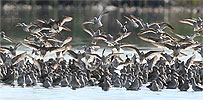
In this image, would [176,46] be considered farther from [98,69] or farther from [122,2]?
[122,2]

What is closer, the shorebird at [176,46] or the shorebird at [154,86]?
the shorebird at [154,86]

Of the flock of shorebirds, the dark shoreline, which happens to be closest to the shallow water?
the flock of shorebirds

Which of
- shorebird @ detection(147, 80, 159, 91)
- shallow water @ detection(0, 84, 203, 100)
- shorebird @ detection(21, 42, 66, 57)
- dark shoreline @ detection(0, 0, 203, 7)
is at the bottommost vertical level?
shallow water @ detection(0, 84, 203, 100)

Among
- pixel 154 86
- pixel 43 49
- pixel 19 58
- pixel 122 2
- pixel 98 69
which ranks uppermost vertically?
pixel 122 2

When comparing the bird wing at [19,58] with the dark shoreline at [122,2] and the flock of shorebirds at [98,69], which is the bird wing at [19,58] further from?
the dark shoreline at [122,2]

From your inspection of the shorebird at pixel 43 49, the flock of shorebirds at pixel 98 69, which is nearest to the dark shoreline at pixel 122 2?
the flock of shorebirds at pixel 98 69

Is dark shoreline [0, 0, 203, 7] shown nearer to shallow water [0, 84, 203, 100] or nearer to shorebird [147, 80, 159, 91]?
shallow water [0, 84, 203, 100]

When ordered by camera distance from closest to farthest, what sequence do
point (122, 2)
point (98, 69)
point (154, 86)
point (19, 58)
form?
1. point (154, 86)
2. point (98, 69)
3. point (19, 58)
4. point (122, 2)

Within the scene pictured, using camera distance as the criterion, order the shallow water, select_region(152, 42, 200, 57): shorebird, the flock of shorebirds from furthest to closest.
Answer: select_region(152, 42, 200, 57): shorebird → the flock of shorebirds → the shallow water

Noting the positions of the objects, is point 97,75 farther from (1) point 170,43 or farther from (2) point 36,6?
(2) point 36,6

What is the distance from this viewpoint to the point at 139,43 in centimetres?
4506

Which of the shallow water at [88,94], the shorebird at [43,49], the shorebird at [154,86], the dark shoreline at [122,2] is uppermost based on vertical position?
the dark shoreline at [122,2]

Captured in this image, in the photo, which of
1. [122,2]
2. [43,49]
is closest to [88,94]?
[43,49]

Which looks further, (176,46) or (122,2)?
(122,2)
